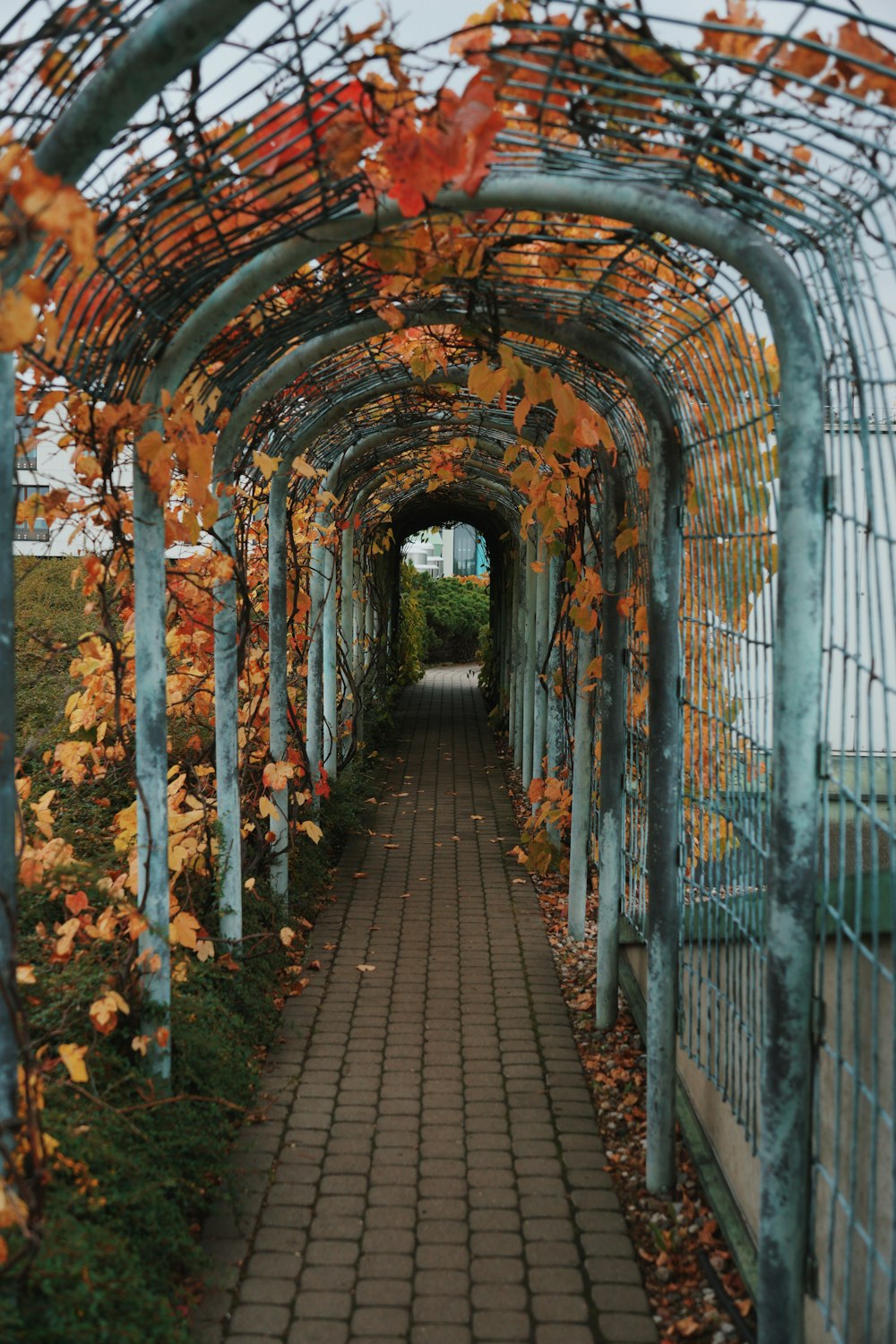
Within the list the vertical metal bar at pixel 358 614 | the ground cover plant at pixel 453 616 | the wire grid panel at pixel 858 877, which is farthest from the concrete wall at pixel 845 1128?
the ground cover plant at pixel 453 616

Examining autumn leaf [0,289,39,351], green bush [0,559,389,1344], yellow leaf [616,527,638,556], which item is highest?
autumn leaf [0,289,39,351]

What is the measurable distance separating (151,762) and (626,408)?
2199 mm

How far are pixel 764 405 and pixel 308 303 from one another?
5.01 ft

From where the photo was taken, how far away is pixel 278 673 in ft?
18.8

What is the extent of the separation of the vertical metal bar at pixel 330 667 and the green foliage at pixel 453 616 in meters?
16.7

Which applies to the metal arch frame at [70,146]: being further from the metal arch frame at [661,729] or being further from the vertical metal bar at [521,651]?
the vertical metal bar at [521,651]

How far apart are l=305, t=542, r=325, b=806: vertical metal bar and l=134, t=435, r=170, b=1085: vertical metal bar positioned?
3429 millimetres

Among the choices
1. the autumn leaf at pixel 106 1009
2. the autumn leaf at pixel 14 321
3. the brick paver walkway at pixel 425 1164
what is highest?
the autumn leaf at pixel 14 321

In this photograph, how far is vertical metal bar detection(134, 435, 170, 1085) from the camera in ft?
10.7

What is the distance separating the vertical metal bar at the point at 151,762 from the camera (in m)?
3.25

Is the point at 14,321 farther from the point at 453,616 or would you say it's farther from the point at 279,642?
the point at 453,616

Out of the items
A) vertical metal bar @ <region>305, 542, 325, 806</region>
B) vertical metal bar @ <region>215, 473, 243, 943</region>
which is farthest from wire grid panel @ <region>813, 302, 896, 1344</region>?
vertical metal bar @ <region>305, 542, 325, 806</region>

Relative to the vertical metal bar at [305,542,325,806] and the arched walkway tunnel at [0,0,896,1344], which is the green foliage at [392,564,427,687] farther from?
the arched walkway tunnel at [0,0,896,1344]

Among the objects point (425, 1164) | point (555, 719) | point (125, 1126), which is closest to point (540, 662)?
point (555, 719)
